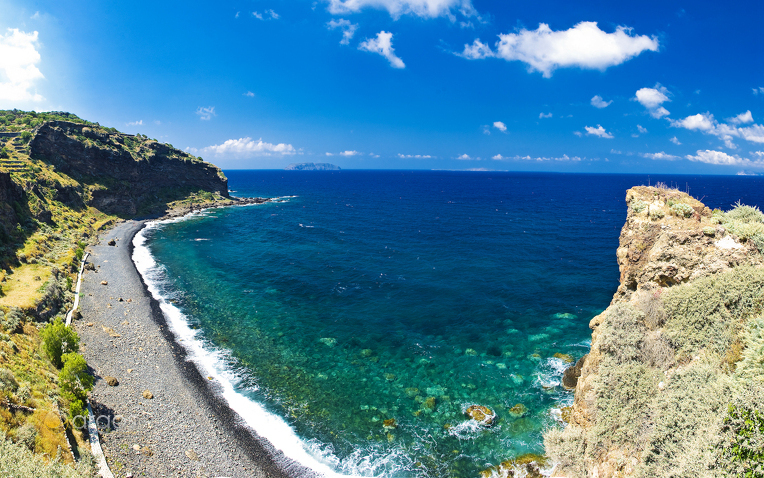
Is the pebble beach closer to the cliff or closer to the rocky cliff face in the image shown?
the cliff

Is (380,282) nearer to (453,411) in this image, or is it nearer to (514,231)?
(453,411)

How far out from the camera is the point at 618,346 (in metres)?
19.5

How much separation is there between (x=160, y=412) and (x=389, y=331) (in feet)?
78.5

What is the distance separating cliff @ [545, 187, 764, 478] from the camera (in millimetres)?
13172

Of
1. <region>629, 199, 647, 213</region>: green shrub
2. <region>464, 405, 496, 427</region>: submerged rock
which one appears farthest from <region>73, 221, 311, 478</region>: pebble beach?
<region>629, 199, 647, 213</region>: green shrub

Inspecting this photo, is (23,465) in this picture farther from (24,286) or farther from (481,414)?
(24,286)

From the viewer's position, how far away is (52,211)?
7544 centimetres

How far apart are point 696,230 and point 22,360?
49533mm

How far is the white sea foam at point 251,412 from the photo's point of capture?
2486 cm

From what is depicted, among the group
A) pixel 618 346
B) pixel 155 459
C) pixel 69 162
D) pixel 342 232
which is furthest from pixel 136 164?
→ pixel 618 346

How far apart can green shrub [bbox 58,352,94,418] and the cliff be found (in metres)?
31.8

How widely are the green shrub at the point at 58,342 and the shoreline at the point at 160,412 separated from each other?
2499 millimetres

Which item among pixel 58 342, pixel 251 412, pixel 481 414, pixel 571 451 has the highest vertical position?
pixel 58 342

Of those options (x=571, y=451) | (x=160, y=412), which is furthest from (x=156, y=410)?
(x=571, y=451)
